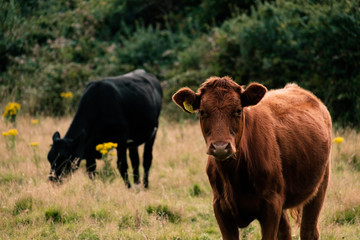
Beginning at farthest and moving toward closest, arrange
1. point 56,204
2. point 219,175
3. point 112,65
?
point 112,65 < point 56,204 < point 219,175

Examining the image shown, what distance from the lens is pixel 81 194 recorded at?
5906 millimetres

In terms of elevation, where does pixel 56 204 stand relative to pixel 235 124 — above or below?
below

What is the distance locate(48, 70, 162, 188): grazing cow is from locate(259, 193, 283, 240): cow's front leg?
379 centimetres

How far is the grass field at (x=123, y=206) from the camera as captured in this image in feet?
16.6

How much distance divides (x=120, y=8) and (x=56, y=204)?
1333 cm

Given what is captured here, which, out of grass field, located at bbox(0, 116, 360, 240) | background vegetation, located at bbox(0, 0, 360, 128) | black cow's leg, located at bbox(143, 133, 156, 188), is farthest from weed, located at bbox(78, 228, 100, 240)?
background vegetation, located at bbox(0, 0, 360, 128)

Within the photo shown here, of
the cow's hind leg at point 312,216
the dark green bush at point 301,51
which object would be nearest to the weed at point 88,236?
the cow's hind leg at point 312,216

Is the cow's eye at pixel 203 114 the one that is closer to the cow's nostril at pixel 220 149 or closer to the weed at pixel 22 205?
the cow's nostril at pixel 220 149

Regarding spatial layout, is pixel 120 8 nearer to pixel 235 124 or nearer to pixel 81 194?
pixel 81 194

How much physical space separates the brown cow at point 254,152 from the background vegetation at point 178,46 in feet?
19.4

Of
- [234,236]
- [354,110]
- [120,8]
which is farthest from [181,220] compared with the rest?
[120,8]

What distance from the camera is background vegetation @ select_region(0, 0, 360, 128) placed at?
415 inches

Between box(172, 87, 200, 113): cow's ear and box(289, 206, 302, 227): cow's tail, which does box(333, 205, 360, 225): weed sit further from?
box(172, 87, 200, 113): cow's ear

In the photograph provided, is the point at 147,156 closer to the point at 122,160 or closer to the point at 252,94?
the point at 122,160
